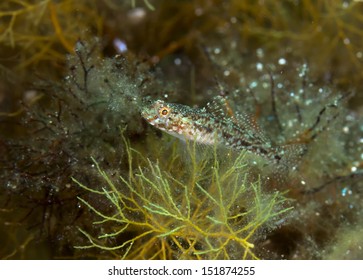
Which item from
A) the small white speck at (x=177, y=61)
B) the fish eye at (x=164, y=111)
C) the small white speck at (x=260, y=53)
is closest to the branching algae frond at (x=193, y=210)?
the fish eye at (x=164, y=111)

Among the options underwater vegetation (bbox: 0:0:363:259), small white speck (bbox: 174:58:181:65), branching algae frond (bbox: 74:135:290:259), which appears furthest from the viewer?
small white speck (bbox: 174:58:181:65)

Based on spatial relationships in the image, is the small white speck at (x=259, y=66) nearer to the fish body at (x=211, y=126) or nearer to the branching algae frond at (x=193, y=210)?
the fish body at (x=211, y=126)

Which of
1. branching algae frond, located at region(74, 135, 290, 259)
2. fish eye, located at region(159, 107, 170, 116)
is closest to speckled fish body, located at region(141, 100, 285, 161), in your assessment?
fish eye, located at region(159, 107, 170, 116)

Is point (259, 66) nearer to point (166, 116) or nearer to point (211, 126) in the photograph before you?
point (211, 126)

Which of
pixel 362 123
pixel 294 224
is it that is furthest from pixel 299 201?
pixel 362 123

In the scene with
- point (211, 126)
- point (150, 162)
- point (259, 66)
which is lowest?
point (150, 162)

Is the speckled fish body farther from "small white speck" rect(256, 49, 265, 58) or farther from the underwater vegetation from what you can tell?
"small white speck" rect(256, 49, 265, 58)

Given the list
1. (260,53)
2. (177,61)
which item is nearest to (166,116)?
(177,61)

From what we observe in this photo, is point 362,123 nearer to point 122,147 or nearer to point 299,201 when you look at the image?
point 299,201
